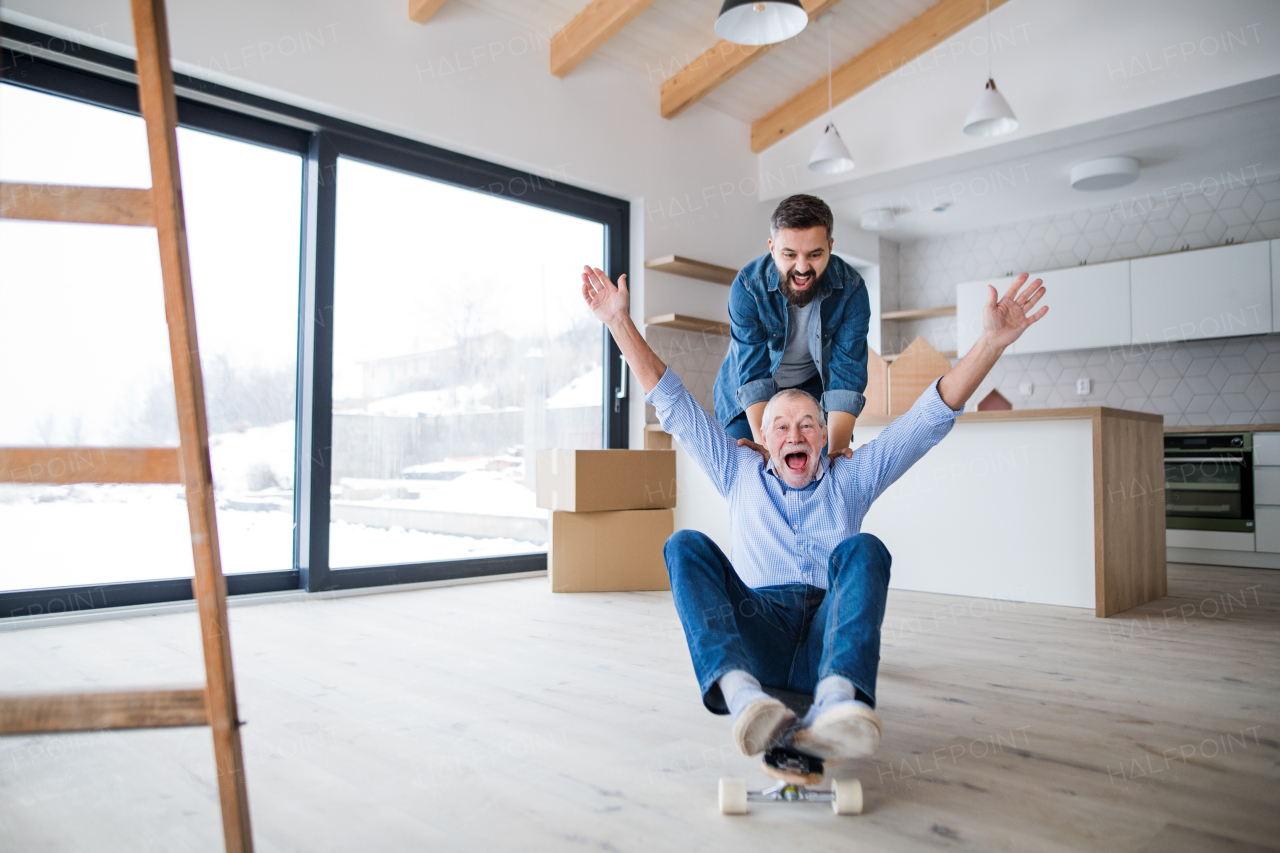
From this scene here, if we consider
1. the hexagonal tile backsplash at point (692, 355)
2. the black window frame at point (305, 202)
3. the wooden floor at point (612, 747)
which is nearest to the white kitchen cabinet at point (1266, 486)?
the wooden floor at point (612, 747)

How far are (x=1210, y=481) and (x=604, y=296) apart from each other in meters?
4.31

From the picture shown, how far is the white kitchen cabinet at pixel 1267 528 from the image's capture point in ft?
14.1

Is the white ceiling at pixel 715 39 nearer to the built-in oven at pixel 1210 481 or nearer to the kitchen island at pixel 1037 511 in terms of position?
the kitchen island at pixel 1037 511

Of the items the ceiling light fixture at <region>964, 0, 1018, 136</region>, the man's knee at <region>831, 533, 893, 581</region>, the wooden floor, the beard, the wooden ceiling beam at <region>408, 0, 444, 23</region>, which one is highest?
the wooden ceiling beam at <region>408, 0, 444, 23</region>

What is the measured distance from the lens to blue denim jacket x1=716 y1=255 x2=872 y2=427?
206cm

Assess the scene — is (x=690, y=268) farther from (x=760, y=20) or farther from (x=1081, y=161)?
(x=1081, y=161)

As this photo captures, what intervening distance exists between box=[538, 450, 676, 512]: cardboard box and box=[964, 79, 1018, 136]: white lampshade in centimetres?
202

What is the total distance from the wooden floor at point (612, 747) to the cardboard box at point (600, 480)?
0.92 m

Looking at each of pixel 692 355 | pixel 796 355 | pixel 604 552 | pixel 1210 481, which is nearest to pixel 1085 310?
pixel 1210 481

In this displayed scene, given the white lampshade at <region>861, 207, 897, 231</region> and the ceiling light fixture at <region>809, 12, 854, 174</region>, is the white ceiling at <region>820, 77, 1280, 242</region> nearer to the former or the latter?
the white lampshade at <region>861, 207, 897, 231</region>

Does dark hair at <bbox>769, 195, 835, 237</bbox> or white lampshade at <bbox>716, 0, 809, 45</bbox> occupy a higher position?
white lampshade at <bbox>716, 0, 809, 45</bbox>

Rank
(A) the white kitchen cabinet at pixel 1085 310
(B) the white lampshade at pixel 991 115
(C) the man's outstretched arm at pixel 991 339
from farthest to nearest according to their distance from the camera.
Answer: (A) the white kitchen cabinet at pixel 1085 310 < (B) the white lampshade at pixel 991 115 < (C) the man's outstretched arm at pixel 991 339

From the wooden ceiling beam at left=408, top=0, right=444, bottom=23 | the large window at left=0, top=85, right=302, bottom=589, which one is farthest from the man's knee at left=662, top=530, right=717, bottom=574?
the wooden ceiling beam at left=408, top=0, right=444, bottom=23

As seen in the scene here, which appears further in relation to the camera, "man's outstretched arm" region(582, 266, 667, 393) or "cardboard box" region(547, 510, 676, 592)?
"cardboard box" region(547, 510, 676, 592)
